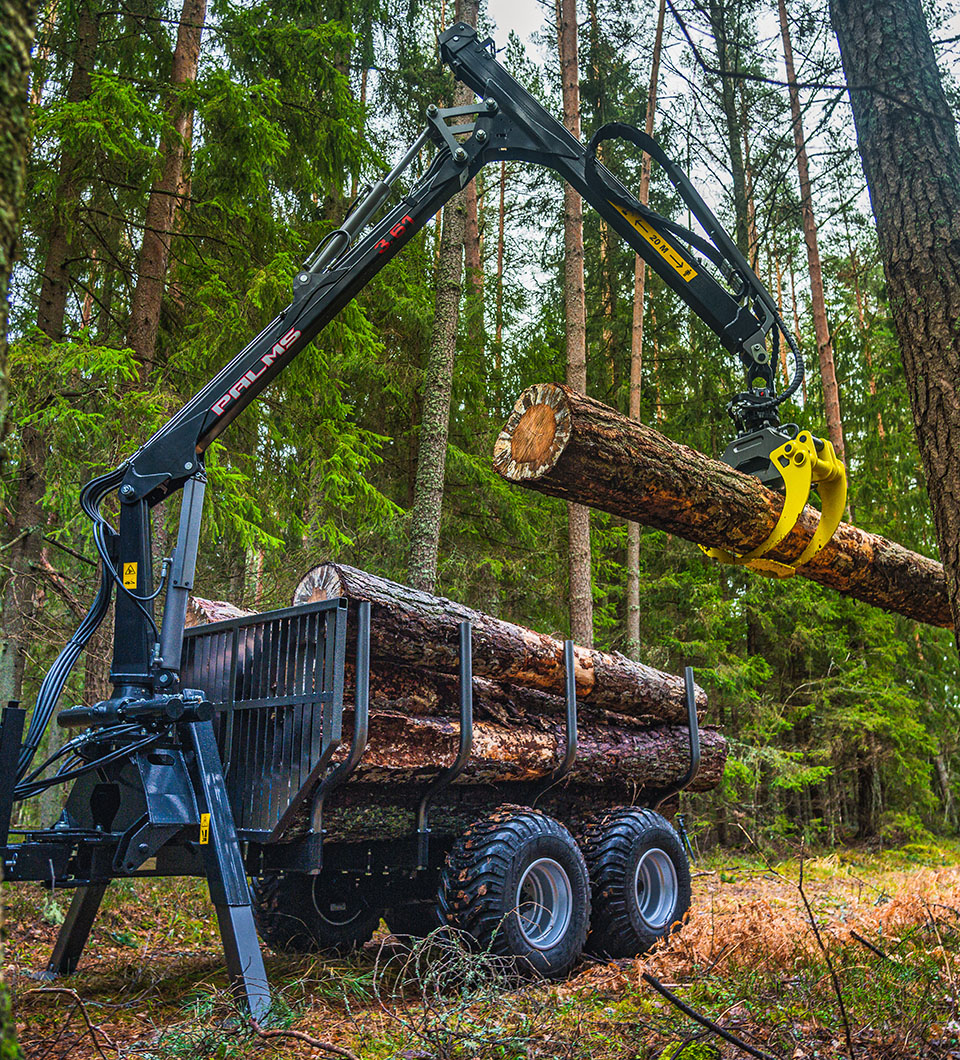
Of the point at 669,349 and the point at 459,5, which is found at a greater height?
the point at 459,5

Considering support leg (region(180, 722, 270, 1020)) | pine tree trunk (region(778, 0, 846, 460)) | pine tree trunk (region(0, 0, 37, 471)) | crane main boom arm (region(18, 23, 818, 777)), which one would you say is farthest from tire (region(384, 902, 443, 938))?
pine tree trunk (region(778, 0, 846, 460))

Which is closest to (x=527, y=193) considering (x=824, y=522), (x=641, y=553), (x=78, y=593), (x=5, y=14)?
(x=641, y=553)

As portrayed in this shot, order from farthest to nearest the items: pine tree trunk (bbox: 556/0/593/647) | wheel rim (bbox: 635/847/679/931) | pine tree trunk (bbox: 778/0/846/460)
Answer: pine tree trunk (bbox: 778/0/846/460), pine tree trunk (bbox: 556/0/593/647), wheel rim (bbox: 635/847/679/931)

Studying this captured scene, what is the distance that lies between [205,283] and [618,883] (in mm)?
7068

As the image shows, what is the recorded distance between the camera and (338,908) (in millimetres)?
6160

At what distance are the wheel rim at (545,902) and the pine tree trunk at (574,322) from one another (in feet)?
20.1

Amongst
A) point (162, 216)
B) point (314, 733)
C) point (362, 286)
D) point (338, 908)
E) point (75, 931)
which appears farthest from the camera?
point (162, 216)

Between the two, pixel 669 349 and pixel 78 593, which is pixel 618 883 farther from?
pixel 669 349

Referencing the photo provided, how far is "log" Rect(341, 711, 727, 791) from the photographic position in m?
5.04

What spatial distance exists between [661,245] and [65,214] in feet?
19.4

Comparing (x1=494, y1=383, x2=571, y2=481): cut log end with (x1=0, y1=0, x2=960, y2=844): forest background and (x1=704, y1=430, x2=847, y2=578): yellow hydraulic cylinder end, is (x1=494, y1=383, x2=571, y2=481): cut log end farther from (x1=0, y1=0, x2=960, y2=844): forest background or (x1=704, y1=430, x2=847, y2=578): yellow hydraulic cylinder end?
(x1=0, y1=0, x2=960, y2=844): forest background

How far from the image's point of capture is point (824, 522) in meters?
4.82

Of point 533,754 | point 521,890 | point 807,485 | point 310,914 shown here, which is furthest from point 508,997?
point 807,485

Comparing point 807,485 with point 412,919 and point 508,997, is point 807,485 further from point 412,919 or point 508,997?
point 412,919
